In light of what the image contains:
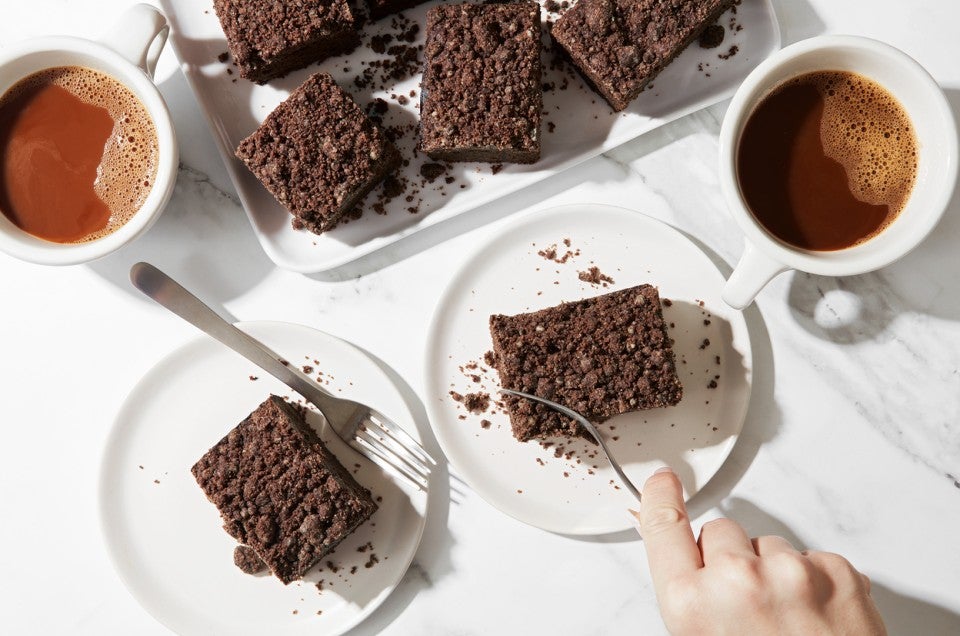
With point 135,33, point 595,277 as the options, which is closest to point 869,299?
point 595,277

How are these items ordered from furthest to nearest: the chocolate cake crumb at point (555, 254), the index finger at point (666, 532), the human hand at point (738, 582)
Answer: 1. the chocolate cake crumb at point (555, 254)
2. the index finger at point (666, 532)
3. the human hand at point (738, 582)

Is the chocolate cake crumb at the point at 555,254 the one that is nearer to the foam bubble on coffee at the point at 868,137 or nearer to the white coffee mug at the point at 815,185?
the white coffee mug at the point at 815,185

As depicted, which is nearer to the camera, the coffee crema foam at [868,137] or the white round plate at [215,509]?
the coffee crema foam at [868,137]

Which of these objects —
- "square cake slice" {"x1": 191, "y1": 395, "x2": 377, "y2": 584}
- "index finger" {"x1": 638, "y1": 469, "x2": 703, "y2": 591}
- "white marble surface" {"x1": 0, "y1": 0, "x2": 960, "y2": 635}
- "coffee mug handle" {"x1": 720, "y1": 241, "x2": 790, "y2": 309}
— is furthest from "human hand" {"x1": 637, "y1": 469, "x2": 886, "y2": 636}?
"square cake slice" {"x1": 191, "y1": 395, "x2": 377, "y2": 584}

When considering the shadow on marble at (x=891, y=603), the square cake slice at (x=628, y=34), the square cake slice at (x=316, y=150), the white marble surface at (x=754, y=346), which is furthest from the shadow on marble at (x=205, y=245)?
the shadow on marble at (x=891, y=603)

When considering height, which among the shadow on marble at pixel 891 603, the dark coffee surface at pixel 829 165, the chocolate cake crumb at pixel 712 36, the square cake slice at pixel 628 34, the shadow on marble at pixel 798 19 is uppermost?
the square cake slice at pixel 628 34

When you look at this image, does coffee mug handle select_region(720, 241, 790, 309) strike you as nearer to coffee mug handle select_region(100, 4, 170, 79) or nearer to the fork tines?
the fork tines

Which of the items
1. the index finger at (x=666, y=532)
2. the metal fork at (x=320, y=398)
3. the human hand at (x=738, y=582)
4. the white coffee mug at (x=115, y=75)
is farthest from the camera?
the metal fork at (x=320, y=398)

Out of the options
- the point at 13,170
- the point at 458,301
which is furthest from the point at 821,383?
the point at 13,170
